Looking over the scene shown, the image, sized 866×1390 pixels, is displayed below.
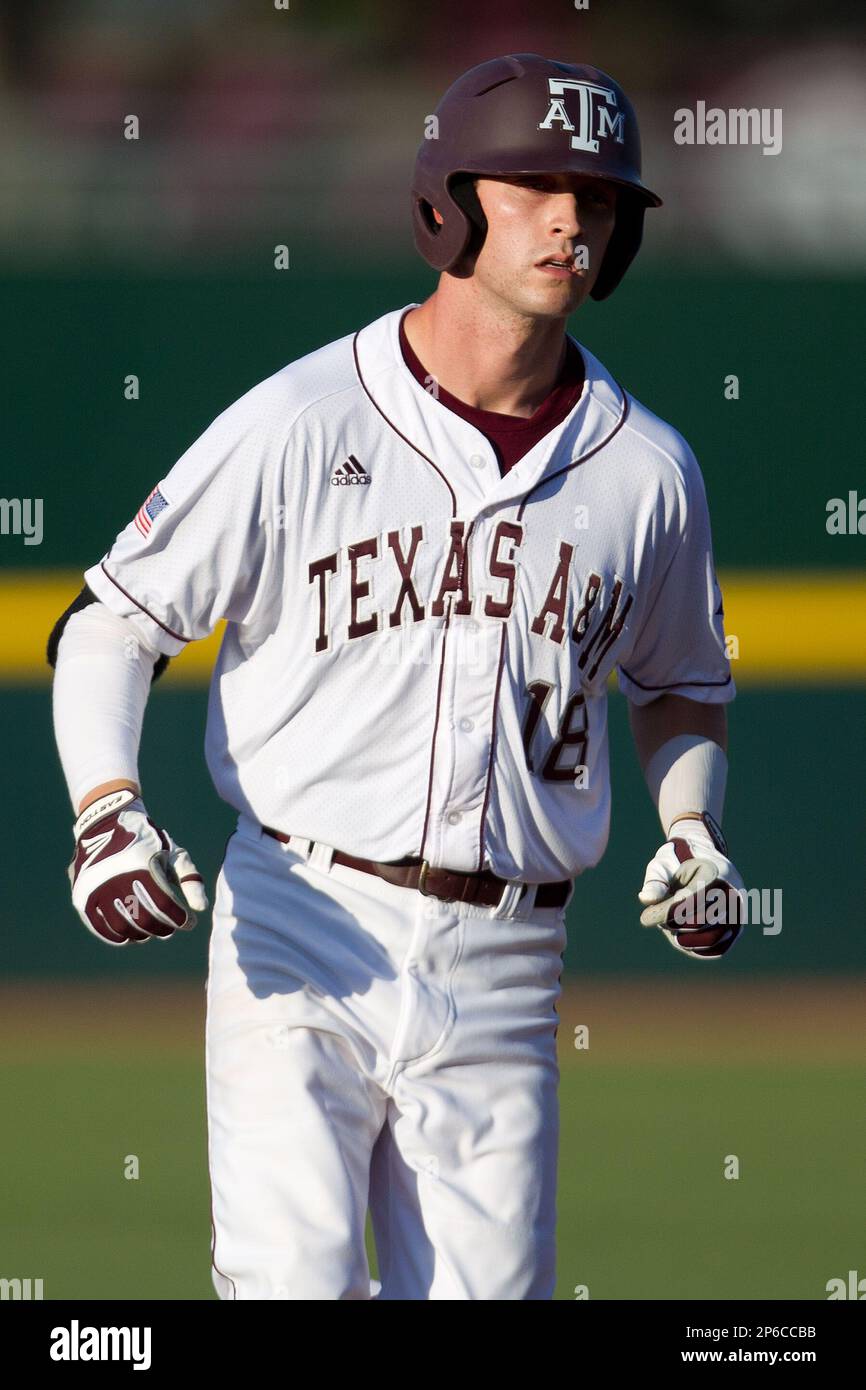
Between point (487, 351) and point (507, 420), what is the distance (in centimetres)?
12

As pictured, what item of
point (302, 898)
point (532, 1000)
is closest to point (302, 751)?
point (302, 898)

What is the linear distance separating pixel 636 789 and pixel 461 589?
375 cm

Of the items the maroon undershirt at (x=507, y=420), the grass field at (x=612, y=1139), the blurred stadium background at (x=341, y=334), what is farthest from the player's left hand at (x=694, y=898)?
the blurred stadium background at (x=341, y=334)

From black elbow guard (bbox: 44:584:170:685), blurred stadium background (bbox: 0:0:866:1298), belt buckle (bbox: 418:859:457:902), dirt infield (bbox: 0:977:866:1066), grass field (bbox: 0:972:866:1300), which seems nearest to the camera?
belt buckle (bbox: 418:859:457:902)

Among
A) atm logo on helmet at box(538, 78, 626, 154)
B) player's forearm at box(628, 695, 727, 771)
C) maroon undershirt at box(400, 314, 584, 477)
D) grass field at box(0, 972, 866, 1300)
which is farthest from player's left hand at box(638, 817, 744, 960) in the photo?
grass field at box(0, 972, 866, 1300)

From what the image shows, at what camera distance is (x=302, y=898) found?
9.33 ft

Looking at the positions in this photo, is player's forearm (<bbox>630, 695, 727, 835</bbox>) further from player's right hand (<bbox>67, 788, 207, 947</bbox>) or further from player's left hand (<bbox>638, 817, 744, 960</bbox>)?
player's right hand (<bbox>67, 788, 207, 947</bbox>)

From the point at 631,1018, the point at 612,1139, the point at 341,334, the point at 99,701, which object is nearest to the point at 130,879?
the point at 99,701

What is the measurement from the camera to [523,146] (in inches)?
110

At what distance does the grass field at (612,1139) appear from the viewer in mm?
4523

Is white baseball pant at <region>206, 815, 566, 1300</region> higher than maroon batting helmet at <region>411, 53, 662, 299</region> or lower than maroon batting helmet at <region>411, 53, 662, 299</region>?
lower

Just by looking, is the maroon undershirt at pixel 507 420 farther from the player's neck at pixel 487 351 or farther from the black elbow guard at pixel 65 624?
the black elbow guard at pixel 65 624

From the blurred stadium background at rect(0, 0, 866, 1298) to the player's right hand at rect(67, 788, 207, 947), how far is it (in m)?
3.34

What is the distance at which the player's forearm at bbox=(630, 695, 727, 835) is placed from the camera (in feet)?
10.4
